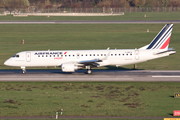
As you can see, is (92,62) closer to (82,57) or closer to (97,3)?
(82,57)

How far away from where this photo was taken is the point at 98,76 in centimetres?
4278

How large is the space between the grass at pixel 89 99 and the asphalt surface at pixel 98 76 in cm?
241

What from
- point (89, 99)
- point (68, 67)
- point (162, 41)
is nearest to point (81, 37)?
point (162, 41)

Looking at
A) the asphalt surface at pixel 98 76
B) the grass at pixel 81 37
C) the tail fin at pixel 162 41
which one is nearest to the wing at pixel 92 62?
the asphalt surface at pixel 98 76

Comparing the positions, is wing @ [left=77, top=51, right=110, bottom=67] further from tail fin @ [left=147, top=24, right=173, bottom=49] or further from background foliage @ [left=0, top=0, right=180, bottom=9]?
background foliage @ [left=0, top=0, right=180, bottom=9]

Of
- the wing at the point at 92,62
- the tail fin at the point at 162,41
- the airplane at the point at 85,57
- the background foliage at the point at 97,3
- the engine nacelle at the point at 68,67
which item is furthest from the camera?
the background foliage at the point at 97,3

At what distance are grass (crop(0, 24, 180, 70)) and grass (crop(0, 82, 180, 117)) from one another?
16232mm

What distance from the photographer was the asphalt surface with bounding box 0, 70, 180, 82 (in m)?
40.9

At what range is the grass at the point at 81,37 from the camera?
68.8 metres

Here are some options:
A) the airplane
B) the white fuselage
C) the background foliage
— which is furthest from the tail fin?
the background foliage

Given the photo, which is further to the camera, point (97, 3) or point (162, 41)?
point (97, 3)

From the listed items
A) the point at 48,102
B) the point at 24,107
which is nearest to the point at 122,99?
the point at 48,102

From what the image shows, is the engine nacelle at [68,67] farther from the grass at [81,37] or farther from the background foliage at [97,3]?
the background foliage at [97,3]

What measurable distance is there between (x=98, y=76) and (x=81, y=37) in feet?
146
